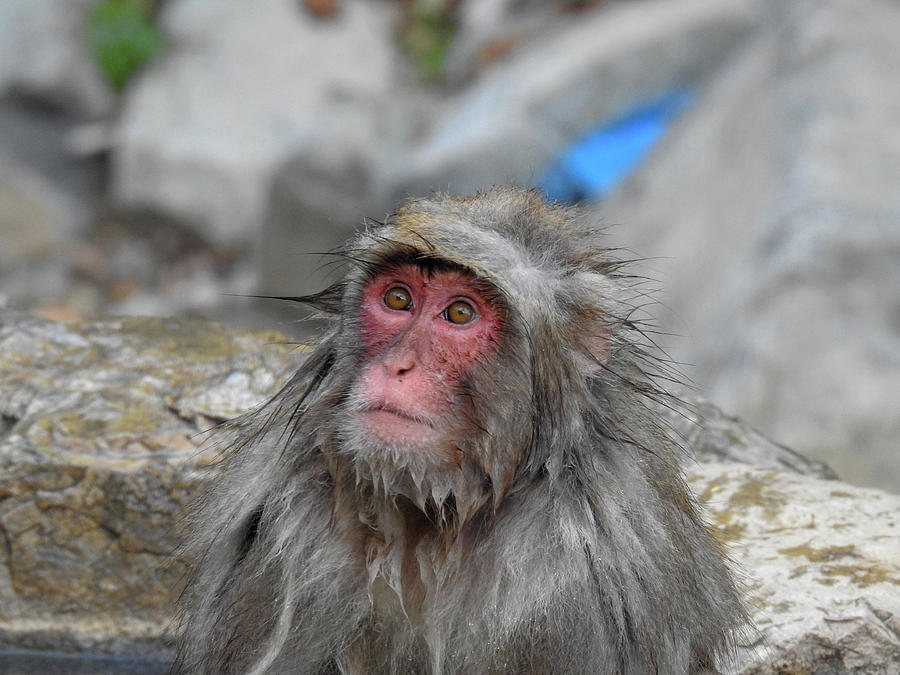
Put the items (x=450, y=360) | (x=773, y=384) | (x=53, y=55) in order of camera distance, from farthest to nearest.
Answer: (x=53, y=55)
(x=773, y=384)
(x=450, y=360)

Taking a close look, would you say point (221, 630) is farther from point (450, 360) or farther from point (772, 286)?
point (772, 286)

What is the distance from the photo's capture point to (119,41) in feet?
40.0

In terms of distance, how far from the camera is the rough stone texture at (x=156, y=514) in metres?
3.40

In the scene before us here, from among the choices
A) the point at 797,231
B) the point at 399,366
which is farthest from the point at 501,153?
the point at 399,366

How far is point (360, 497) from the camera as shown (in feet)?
9.57

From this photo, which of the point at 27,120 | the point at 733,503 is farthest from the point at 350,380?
the point at 27,120

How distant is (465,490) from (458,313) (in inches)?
15.8

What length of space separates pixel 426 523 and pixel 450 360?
0.41 meters

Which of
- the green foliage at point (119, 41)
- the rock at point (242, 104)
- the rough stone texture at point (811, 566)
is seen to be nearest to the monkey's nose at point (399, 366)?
the rough stone texture at point (811, 566)

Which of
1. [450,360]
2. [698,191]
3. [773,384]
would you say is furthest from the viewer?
[698,191]

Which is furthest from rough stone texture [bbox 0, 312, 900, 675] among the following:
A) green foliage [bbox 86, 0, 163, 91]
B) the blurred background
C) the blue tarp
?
green foliage [bbox 86, 0, 163, 91]

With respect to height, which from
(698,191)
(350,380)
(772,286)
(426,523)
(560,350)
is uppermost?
(698,191)

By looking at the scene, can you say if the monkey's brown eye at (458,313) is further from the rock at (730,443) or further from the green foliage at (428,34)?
the green foliage at (428,34)

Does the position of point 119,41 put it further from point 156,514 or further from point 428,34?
point 156,514
